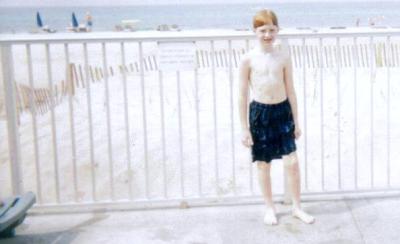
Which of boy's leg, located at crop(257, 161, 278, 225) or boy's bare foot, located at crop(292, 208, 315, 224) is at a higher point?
boy's leg, located at crop(257, 161, 278, 225)

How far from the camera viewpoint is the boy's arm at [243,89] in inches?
169

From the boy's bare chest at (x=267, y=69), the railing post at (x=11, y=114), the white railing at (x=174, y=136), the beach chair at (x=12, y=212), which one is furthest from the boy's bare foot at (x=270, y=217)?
the railing post at (x=11, y=114)

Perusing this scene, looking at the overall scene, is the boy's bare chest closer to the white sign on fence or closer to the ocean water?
the white sign on fence

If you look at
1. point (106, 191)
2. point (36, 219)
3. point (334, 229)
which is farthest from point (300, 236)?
point (106, 191)

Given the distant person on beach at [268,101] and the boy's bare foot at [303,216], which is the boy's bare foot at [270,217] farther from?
the boy's bare foot at [303,216]

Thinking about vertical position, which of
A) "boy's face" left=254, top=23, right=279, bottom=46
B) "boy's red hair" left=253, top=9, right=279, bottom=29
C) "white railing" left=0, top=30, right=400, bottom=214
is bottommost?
"white railing" left=0, top=30, right=400, bottom=214

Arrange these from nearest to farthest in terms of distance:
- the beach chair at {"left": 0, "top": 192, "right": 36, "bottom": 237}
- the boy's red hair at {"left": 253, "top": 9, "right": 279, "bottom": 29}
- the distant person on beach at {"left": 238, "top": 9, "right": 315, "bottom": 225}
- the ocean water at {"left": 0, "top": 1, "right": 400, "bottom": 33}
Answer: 1. the beach chair at {"left": 0, "top": 192, "right": 36, "bottom": 237}
2. the boy's red hair at {"left": 253, "top": 9, "right": 279, "bottom": 29}
3. the distant person on beach at {"left": 238, "top": 9, "right": 315, "bottom": 225}
4. the ocean water at {"left": 0, "top": 1, "right": 400, "bottom": 33}

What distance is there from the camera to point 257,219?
4.64m

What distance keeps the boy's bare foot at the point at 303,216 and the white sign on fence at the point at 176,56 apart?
1.38 meters

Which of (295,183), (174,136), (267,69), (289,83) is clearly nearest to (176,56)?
(267,69)

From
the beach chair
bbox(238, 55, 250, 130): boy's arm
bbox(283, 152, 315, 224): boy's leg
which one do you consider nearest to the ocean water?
bbox(283, 152, 315, 224): boy's leg

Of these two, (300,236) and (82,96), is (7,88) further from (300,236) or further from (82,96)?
(82,96)

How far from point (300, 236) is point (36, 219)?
2.07 meters

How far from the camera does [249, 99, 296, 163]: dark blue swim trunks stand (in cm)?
434
